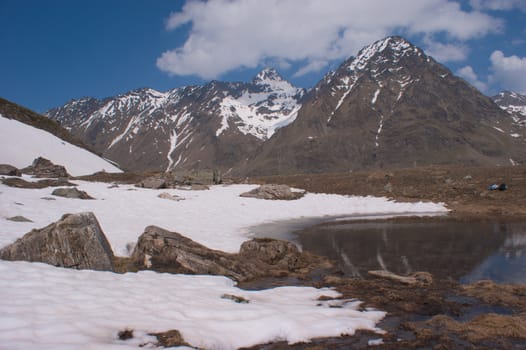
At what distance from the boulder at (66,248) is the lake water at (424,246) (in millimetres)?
10492

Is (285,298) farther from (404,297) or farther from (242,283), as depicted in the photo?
(404,297)

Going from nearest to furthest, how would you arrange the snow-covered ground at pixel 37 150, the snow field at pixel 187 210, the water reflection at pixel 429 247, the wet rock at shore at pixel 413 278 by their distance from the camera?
1. the wet rock at shore at pixel 413 278
2. the water reflection at pixel 429 247
3. the snow field at pixel 187 210
4. the snow-covered ground at pixel 37 150

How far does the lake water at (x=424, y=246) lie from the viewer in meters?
16.2

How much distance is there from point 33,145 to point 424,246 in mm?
61136

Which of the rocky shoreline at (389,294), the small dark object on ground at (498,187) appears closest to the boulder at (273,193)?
the small dark object on ground at (498,187)

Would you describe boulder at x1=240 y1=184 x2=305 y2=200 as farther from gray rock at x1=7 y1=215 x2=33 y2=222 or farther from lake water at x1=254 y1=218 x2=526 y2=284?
gray rock at x1=7 y1=215 x2=33 y2=222

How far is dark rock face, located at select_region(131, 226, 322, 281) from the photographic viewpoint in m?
15.2

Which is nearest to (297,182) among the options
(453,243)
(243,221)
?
(243,221)

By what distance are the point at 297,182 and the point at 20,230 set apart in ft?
147

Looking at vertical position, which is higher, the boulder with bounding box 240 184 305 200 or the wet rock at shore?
→ the boulder with bounding box 240 184 305 200

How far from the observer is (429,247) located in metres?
20.8

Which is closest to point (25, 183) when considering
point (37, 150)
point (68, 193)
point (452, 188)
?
point (68, 193)

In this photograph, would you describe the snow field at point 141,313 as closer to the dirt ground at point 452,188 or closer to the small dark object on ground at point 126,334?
the small dark object on ground at point 126,334

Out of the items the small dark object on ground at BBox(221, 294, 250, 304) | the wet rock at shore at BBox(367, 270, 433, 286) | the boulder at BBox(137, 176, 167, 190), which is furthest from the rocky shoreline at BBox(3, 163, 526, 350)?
the boulder at BBox(137, 176, 167, 190)
